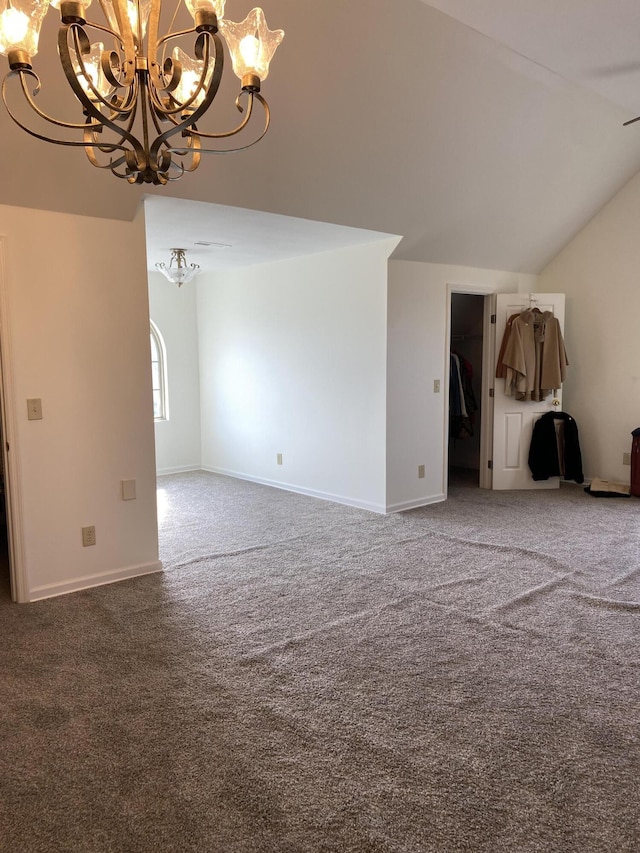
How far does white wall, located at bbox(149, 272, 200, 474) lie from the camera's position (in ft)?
23.7

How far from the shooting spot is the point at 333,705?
252 cm

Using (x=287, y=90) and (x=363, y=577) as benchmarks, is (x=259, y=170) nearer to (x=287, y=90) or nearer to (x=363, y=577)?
(x=287, y=90)

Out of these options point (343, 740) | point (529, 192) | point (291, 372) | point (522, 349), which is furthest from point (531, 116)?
point (343, 740)

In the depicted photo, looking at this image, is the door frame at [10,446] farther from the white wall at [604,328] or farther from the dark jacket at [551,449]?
the white wall at [604,328]

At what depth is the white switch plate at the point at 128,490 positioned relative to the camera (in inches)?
154

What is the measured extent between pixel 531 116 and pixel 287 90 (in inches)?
76.1

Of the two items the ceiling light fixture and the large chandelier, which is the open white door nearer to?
the ceiling light fixture

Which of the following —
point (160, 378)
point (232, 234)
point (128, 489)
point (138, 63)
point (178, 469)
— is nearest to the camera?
point (138, 63)

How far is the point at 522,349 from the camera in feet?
19.4

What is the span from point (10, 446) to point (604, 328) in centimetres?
545

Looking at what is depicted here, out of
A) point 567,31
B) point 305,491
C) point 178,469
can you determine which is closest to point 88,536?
point 305,491

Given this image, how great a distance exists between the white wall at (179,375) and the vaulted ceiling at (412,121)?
2.36 metres

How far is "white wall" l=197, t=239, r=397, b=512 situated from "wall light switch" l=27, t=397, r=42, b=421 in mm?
2770

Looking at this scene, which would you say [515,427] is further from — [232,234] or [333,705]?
[333,705]
